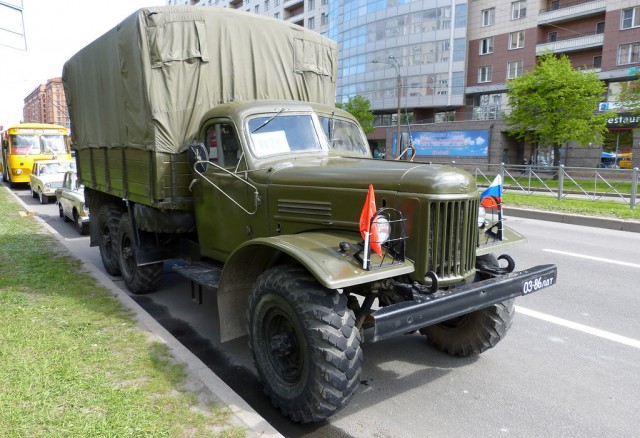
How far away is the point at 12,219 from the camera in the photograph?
12320 millimetres

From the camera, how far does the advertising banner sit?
39.8m

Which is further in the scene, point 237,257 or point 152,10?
point 152,10

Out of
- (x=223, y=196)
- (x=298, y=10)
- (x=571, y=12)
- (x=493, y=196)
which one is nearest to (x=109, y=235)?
(x=223, y=196)

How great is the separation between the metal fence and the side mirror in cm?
1213

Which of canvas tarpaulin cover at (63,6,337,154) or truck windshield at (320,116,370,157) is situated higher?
canvas tarpaulin cover at (63,6,337,154)

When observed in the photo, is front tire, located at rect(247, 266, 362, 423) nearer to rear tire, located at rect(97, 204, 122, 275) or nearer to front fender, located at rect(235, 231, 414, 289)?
front fender, located at rect(235, 231, 414, 289)

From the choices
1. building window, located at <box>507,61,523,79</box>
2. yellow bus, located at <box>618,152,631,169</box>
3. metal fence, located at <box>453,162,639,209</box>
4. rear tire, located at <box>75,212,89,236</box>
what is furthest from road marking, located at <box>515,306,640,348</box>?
building window, located at <box>507,61,523,79</box>

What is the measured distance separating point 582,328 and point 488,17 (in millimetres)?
46531

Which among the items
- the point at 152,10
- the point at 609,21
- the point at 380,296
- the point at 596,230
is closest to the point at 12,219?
the point at 152,10

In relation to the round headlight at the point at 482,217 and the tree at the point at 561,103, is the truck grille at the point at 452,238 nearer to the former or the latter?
the round headlight at the point at 482,217

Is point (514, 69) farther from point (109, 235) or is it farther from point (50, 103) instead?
point (50, 103)

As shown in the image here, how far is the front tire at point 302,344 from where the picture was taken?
325 cm

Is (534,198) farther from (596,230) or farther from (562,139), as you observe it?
(562,139)

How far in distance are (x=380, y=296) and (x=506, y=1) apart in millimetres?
47158
